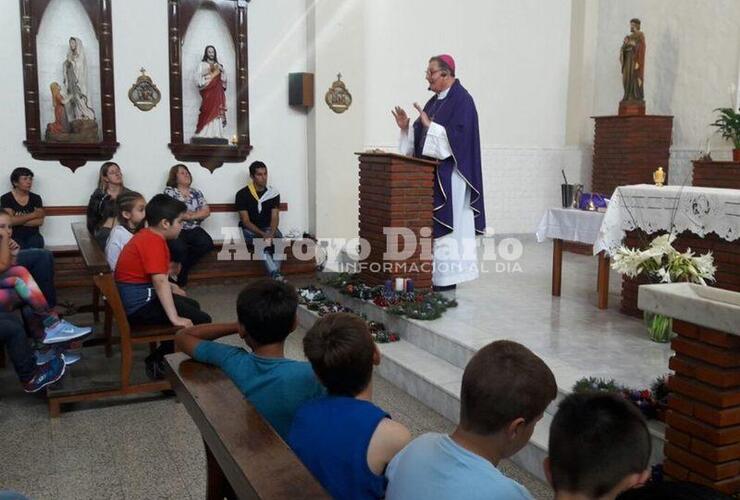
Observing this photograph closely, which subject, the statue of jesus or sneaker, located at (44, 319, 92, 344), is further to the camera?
the statue of jesus

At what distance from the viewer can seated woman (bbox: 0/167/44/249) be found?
693 cm

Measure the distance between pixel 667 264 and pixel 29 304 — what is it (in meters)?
3.72

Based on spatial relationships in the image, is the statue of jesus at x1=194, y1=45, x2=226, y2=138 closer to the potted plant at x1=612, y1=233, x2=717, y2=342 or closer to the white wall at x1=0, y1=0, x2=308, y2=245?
the white wall at x1=0, y1=0, x2=308, y2=245

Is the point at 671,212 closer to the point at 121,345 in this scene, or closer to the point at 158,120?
the point at 121,345

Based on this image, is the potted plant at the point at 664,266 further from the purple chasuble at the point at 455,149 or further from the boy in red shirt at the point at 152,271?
the boy in red shirt at the point at 152,271

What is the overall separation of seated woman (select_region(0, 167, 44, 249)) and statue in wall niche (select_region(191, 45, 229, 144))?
72.0 inches

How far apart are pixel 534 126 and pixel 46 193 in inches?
248

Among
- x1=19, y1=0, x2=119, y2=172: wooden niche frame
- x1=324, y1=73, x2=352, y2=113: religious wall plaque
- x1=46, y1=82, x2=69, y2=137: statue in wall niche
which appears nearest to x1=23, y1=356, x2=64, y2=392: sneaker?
x1=19, y1=0, x2=119, y2=172: wooden niche frame

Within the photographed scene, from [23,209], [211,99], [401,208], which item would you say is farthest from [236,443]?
[211,99]

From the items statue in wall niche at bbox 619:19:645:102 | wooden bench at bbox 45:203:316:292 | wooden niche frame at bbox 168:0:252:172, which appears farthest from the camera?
statue in wall niche at bbox 619:19:645:102

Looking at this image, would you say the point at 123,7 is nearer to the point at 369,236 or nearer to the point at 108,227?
the point at 108,227

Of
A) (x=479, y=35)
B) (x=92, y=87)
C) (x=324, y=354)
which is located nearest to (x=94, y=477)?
(x=324, y=354)

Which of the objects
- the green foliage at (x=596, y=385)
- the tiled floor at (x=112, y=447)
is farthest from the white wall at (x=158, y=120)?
the green foliage at (x=596, y=385)

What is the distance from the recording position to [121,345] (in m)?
4.07
